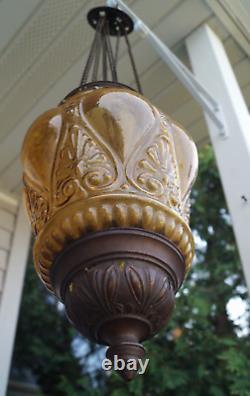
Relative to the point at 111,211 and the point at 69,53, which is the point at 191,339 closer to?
the point at 69,53

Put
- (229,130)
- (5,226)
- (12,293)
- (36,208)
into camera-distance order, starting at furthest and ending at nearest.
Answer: (5,226)
(12,293)
(229,130)
(36,208)

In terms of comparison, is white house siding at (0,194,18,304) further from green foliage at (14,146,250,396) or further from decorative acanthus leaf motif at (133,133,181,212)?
decorative acanthus leaf motif at (133,133,181,212)

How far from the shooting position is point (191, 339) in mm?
2102

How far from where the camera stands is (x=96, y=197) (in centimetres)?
48

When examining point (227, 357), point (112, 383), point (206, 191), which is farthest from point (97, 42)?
point (206, 191)

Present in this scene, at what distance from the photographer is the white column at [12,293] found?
1.48 meters

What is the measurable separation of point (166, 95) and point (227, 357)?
3.19 ft

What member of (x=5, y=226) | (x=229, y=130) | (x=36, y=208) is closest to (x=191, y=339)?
(x=5, y=226)

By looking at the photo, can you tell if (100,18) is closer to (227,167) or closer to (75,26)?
(75,26)

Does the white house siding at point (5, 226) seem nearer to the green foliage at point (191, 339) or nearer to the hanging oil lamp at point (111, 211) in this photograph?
the green foliage at point (191, 339)

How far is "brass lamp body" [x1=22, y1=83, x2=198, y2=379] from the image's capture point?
45 centimetres

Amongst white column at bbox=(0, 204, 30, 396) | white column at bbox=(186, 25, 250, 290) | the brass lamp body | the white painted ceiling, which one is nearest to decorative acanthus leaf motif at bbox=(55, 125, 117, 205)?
the brass lamp body

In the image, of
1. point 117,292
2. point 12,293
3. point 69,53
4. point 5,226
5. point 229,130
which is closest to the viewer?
point 117,292

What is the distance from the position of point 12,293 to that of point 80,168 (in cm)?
123
